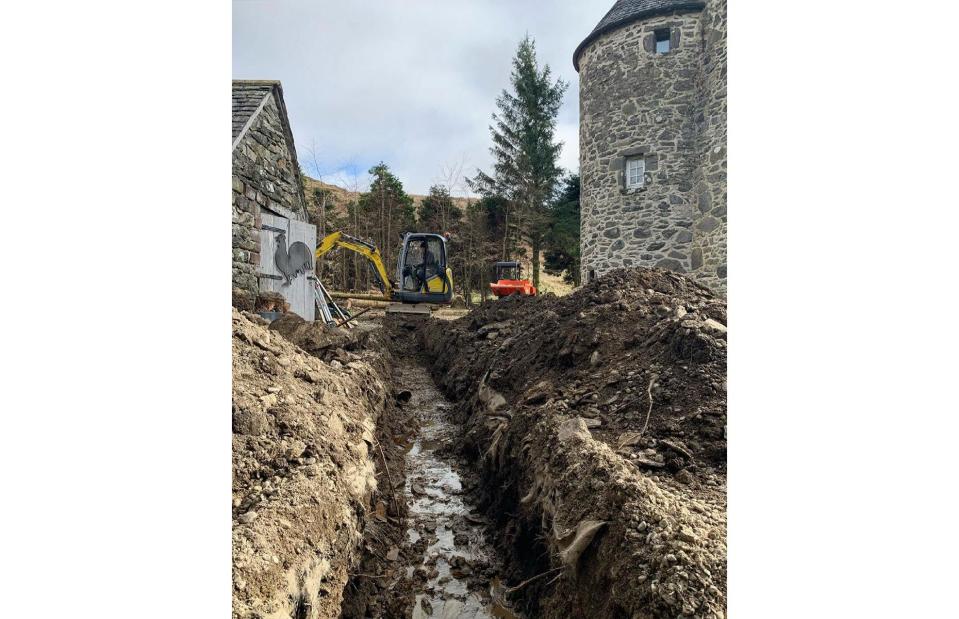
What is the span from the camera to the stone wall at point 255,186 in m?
6.52

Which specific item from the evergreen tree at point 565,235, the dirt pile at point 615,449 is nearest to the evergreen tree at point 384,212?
the evergreen tree at point 565,235

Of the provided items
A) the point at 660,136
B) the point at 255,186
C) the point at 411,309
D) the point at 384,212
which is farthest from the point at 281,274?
the point at 384,212

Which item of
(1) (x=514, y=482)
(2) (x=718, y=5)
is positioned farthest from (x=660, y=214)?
(1) (x=514, y=482)

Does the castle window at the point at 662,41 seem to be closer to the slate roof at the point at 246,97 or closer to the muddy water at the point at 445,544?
the slate roof at the point at 246,97

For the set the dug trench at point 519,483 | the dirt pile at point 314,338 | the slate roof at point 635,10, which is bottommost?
the dug trench at point 519,483

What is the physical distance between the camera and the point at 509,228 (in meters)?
21.8

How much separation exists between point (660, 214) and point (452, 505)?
778 centimetres

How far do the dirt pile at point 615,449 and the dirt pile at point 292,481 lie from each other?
1.08m

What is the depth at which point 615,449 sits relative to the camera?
2793 millimetres

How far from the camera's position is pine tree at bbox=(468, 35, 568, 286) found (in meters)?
16.6

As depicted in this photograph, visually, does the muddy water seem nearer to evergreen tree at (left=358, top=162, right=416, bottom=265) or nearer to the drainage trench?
the drainage trench
